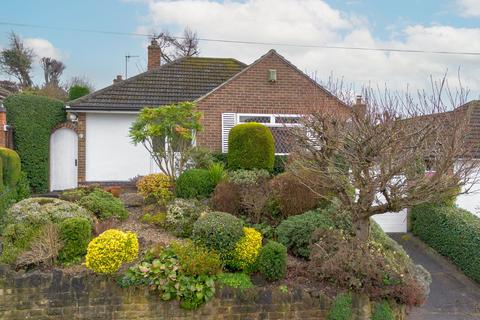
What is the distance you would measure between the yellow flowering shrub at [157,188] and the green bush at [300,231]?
11.1 ft

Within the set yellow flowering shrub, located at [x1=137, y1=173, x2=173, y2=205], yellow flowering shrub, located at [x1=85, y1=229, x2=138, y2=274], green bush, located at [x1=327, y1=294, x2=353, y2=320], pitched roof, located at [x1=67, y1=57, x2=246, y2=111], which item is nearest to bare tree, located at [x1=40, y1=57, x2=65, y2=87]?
pitched roof, located at [x1=67, y1=57, x2=246, y2=111]

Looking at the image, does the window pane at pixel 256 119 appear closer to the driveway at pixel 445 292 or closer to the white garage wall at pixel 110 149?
the white garage wall at pixel 110 149

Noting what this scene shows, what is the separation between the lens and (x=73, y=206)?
8469 millimetres

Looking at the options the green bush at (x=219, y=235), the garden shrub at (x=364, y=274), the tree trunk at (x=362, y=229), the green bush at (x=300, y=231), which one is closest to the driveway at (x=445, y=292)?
the garden shrub at (x=364, y=274)

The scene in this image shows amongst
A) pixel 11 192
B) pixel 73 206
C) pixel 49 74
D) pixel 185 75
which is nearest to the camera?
pixel 73 206

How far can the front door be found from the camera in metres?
14.8

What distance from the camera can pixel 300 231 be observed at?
7785 millimetres

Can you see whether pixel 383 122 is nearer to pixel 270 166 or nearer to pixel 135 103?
pixel 270 166

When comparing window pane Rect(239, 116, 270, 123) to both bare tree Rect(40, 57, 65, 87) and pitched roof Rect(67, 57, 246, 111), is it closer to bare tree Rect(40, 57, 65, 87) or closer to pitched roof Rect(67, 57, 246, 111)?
pitched roof Rect(67, 57, 246, 111)

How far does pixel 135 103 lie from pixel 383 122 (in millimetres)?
9724

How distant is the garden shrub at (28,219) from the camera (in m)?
6.98

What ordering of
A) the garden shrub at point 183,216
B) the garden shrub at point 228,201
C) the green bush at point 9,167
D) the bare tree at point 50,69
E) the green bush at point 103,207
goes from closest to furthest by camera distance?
the garden shrub at point 183,216
the garden shrub at point 228,201
the green bush at point 103,207
the green bush at point 9,167
the bare tree at point 50,69

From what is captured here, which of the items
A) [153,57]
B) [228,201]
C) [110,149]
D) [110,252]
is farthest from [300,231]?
[153,57]

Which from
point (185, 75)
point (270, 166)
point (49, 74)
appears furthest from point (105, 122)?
point (49, 74)
